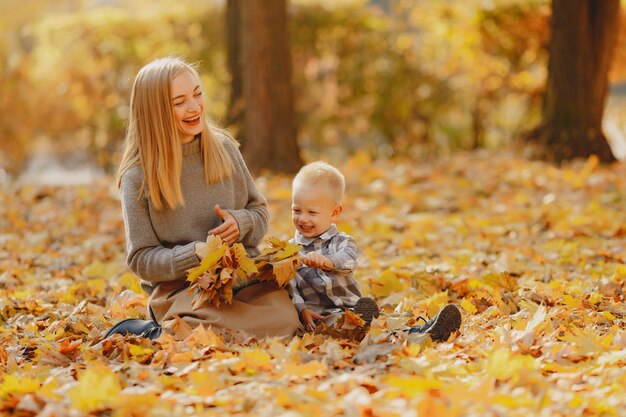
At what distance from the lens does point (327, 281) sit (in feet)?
11.6

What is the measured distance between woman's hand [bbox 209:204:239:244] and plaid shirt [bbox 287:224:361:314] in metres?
0.31

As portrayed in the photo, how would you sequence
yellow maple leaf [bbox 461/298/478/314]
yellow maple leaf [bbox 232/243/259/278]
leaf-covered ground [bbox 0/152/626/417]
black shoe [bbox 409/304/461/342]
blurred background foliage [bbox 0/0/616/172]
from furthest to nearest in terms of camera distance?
blurred background foliage [bbox 0/0/616/172], yellow maple leaf [bbox 461/298/478/314], yellow maple leaf [bbox 232/243/259/278], black shoe [bbox 409/304/461/342], leaf-covered ground [bbox 0/152/626/417]

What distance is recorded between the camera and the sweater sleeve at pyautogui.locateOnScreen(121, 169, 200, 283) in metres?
3.41

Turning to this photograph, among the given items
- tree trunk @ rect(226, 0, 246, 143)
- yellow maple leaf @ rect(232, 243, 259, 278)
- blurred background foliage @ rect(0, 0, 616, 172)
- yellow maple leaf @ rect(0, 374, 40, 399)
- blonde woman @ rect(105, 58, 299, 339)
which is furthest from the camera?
blurred background foliage @ rect(0, 0, 616, 172)

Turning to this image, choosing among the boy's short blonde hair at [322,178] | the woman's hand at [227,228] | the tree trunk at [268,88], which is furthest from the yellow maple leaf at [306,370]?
the tree trunk at [268,88]

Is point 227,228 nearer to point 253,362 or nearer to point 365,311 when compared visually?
point 365,311

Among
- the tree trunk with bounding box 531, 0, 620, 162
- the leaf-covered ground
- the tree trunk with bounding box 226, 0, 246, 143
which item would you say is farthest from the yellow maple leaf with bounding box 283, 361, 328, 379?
the tree trunk with bounding box 226, 0, 246, 143

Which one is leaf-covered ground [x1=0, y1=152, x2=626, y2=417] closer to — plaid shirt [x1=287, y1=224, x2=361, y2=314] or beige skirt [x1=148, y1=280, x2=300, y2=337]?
beige skirt [x1=148, y1=280, x2=300, y2=337]

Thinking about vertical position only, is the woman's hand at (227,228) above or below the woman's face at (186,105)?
below

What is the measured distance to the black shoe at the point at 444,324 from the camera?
3.20 metres

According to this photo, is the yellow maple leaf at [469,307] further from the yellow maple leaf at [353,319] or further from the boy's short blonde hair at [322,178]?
the boy's short blonde hair at [322,178]

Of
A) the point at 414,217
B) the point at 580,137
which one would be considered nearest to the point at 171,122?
the point at 414,217

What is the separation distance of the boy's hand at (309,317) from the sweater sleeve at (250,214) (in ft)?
1.27

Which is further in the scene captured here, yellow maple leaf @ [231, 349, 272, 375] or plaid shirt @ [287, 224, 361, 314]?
plaid shirt @ [287, 224, 361, 314]
